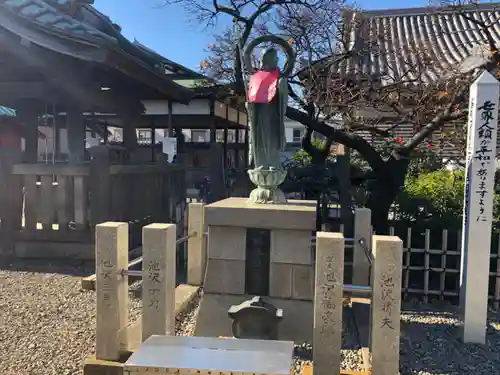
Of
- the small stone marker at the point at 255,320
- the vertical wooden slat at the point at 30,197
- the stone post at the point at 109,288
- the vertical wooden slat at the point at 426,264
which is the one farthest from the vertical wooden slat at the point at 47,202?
the vertical wooden slat at the point at 426,264

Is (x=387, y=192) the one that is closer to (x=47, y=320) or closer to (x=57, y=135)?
(x=47, y=320)

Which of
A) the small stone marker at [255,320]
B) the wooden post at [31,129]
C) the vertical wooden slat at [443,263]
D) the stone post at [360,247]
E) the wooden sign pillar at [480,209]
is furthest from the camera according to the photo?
the wooden post at [31,129]

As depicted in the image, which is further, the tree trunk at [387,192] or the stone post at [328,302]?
the tree trunk at [387,192]

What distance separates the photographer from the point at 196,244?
566 cm

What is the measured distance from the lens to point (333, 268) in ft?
10.4

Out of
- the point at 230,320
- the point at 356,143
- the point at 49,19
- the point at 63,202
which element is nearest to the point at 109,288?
the point at 230,320

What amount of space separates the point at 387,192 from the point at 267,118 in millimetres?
3191

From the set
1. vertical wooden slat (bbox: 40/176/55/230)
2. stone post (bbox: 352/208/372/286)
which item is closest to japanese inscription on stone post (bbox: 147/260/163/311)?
stone post (bbox: 352/208/372/286)

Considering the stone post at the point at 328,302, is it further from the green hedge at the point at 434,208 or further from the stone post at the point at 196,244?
the green hedge at the point at 434,208

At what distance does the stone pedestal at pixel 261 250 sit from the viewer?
13.7 ft

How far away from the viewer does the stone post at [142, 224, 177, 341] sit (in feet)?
11.0

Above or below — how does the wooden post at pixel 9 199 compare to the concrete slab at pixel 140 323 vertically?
above

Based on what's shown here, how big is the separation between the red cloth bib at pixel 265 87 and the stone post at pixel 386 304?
208cm

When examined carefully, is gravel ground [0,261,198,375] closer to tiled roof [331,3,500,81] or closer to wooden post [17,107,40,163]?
wooden post [17,107,40,163]
